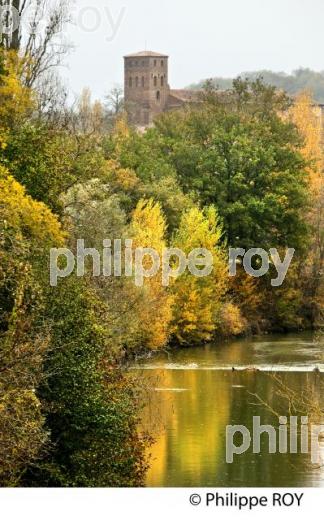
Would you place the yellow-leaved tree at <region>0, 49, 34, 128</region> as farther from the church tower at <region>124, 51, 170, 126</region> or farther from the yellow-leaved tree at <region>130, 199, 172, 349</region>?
the church tower at <region>124, 51, 170, 126</region>

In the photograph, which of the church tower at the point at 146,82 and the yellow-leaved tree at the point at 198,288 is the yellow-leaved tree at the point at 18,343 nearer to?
the yellow-leaved tree at the point at 198,288

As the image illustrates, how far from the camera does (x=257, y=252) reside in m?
48.4

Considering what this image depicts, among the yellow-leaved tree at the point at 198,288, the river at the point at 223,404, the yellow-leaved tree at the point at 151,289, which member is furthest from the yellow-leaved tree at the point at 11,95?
the yellow-leaved tree at the point at 198,288

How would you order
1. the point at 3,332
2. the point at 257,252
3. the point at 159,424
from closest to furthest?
the point at 3,332 < the point at 159,424 < the point at 257,252

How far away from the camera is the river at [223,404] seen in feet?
73.7

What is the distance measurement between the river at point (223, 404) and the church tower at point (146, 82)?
90460 mm

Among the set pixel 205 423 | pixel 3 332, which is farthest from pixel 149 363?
pixel 3 332

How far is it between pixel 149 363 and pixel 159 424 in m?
10.0

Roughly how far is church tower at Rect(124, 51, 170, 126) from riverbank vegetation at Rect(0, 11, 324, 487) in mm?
62937

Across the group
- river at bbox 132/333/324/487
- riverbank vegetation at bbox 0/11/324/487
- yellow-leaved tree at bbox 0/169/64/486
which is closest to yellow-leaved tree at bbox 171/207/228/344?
riverbank vegetation at bbox 0/11/324/487

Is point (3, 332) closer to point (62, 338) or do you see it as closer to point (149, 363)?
point (62, 338)

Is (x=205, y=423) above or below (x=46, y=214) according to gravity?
below

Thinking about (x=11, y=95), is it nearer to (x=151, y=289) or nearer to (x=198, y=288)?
(x=151, y=289)

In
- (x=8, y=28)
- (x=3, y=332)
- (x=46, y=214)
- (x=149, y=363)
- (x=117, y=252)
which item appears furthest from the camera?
(x=149, y=363)
